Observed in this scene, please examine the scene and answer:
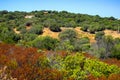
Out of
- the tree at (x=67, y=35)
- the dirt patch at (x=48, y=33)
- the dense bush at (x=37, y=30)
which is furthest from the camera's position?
the dirt patch at (x=48, y=33)

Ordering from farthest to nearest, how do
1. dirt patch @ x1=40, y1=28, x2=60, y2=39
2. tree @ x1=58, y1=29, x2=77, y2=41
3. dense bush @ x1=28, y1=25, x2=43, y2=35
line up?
dirt patch @ x1=40, y1=28, x2=60, y2=39 → dense bush @ x1=28, y1=25, x2=43, y2=35 → tree @ x1=58, y1=29, x2=77, y2=41

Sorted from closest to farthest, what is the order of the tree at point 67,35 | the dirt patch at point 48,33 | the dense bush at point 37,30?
1. the tree at point 67,35
2. the dense bush at point 37,30
3. the dirt patch at point 48,33

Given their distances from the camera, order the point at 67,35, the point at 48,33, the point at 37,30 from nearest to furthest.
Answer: the point at 67,35 < the point at 37,30 < the point at 48,33

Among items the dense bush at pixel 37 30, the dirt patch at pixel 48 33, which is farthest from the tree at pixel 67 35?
the dense bush at pixel 37 30

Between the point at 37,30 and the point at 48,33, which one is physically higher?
the point at 37,30

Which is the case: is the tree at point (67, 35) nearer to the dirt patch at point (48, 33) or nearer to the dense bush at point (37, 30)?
the dirt patch at point (48, 33)

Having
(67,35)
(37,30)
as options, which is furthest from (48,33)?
(67,35)

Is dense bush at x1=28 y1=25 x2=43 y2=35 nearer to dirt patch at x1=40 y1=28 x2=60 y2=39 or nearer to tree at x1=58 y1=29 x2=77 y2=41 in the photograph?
dirt patch at x1=40 y1=28 x2=60 y2=39

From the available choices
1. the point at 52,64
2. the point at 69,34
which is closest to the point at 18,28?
the point at 69,34

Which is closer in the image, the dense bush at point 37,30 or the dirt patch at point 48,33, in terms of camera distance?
the dense bush at point 37,30

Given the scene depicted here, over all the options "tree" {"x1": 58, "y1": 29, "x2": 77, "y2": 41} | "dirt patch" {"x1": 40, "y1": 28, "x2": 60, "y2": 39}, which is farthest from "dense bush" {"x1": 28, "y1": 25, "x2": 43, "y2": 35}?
"tree" {"x1": 58, "y1": 29, "x2": 77, "y2": 41}

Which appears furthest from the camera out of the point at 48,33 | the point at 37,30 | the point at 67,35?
the point at 48,33

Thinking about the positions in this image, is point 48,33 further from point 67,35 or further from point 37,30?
point 67,35

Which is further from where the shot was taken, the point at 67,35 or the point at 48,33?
the point at 48,33
